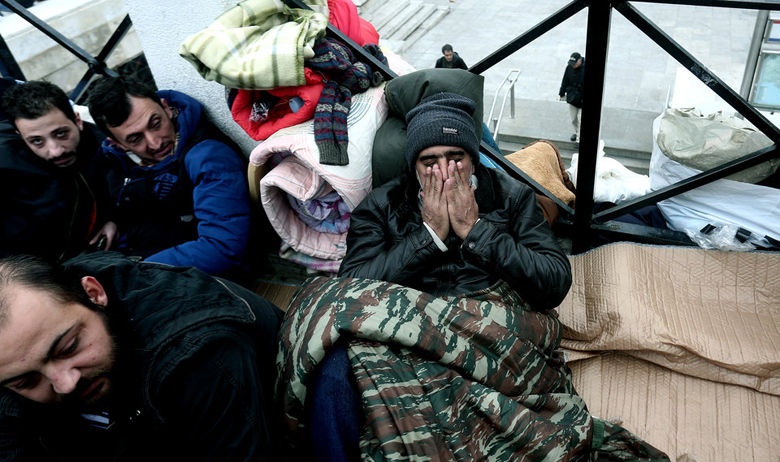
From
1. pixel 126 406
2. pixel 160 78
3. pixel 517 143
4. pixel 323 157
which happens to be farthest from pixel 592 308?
pixel 517 143

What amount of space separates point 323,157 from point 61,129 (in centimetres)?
150

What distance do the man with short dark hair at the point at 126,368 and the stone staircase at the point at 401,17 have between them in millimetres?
12124

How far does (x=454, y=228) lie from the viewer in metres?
2.09

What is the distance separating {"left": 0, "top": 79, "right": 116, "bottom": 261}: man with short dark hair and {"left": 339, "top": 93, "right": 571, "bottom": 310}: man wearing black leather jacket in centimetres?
160

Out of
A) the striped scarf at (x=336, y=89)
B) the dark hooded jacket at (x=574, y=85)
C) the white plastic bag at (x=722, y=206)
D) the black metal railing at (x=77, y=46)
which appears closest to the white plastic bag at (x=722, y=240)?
the white plastic bag at (x=722, y=206)

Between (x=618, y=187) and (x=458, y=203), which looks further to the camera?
(x=618, y=187)

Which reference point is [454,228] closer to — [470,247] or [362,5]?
[470,247]

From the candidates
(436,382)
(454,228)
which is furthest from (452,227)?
(436,382)

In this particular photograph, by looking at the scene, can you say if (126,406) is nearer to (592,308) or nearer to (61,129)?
(61,129)

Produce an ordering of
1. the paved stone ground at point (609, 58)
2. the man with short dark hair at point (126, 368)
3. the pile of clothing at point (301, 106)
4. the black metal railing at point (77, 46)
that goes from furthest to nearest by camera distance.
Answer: the paved stone ground at point (609, 58), the black metal railing at point (77, 46), the pile of clothing at point (301, 106), the man with short dark hair at point (126, 368)

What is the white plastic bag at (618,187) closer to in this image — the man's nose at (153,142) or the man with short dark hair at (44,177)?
the man's nose at (153,142)

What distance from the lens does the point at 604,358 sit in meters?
2.32

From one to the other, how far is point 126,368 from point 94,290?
28 centimetres

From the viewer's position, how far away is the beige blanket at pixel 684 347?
2.03 metres
